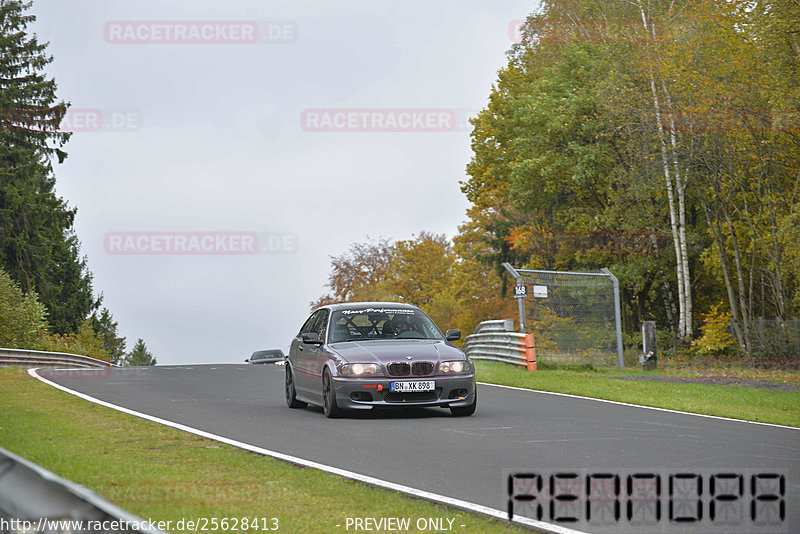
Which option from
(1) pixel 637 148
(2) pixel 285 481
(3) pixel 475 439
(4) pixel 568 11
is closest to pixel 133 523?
(2) pixel 285 481

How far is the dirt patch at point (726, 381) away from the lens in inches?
782

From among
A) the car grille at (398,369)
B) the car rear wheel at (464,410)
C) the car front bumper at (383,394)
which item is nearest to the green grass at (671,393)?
the car rear wheel at (464,410)

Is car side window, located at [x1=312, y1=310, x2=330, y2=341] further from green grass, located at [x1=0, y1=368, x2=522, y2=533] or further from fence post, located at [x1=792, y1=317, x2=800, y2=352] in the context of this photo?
fence post, located at [x1=792, y1=317, x2=800, y2=352]

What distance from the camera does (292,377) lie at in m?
15.9

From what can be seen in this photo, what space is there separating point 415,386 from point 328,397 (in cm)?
126

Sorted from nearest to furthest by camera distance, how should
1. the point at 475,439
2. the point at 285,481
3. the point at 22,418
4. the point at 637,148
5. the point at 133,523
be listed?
the point at 133,523 < the point at 285,481 < the point at 475,439 < the point at 22,418 < the point at 637,148

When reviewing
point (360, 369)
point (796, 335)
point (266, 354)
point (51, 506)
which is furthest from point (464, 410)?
point (266, 354)

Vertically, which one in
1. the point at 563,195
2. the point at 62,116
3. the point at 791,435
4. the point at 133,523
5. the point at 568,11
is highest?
the point at 568,11

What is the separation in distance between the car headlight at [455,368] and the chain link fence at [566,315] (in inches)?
434

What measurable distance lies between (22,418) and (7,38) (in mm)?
42548

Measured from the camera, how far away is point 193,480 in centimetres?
817

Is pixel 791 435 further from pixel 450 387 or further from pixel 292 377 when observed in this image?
pixel 292 377

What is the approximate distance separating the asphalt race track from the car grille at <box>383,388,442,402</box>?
0.30m

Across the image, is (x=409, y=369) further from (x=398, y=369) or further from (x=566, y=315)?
(x=566, y=315)
